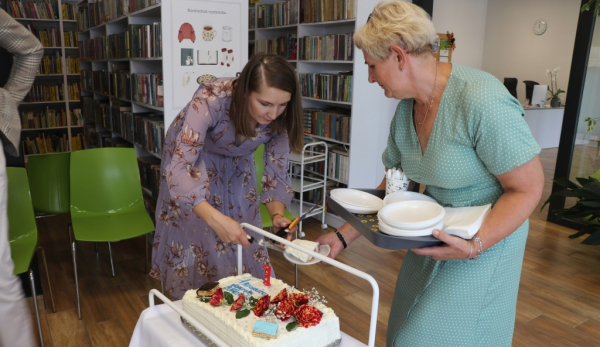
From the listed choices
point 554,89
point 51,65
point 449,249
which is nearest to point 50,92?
point 51,65

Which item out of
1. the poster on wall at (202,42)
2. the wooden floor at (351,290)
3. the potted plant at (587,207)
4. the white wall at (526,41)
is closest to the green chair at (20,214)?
the wooden floor at (351,290)

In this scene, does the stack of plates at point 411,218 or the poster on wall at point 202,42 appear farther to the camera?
the poster on wall at point 202,42

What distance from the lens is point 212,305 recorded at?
1251 mm

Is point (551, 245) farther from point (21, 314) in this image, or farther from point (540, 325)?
point (21, 314)

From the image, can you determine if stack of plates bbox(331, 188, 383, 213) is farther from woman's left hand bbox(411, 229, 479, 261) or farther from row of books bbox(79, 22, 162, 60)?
row of books bbox(79, 22, 162, 60)

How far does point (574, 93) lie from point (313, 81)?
236cm

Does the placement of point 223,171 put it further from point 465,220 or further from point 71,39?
point 71,39

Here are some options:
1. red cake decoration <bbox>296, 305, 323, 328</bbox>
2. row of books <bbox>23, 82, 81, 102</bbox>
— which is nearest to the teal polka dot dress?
red cake decoration <bbox>296, 305, 323, 328</bbox>

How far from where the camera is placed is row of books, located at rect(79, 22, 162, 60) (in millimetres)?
3445

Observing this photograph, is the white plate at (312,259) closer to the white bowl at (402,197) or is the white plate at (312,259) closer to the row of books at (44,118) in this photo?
the white bowl at (402,197)

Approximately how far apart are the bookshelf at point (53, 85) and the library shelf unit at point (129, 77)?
2.17 ft

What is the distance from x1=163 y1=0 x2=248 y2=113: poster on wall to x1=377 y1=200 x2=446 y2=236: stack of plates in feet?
7.53

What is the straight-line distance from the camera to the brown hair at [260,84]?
1.55m

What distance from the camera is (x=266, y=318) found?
1193 mm
